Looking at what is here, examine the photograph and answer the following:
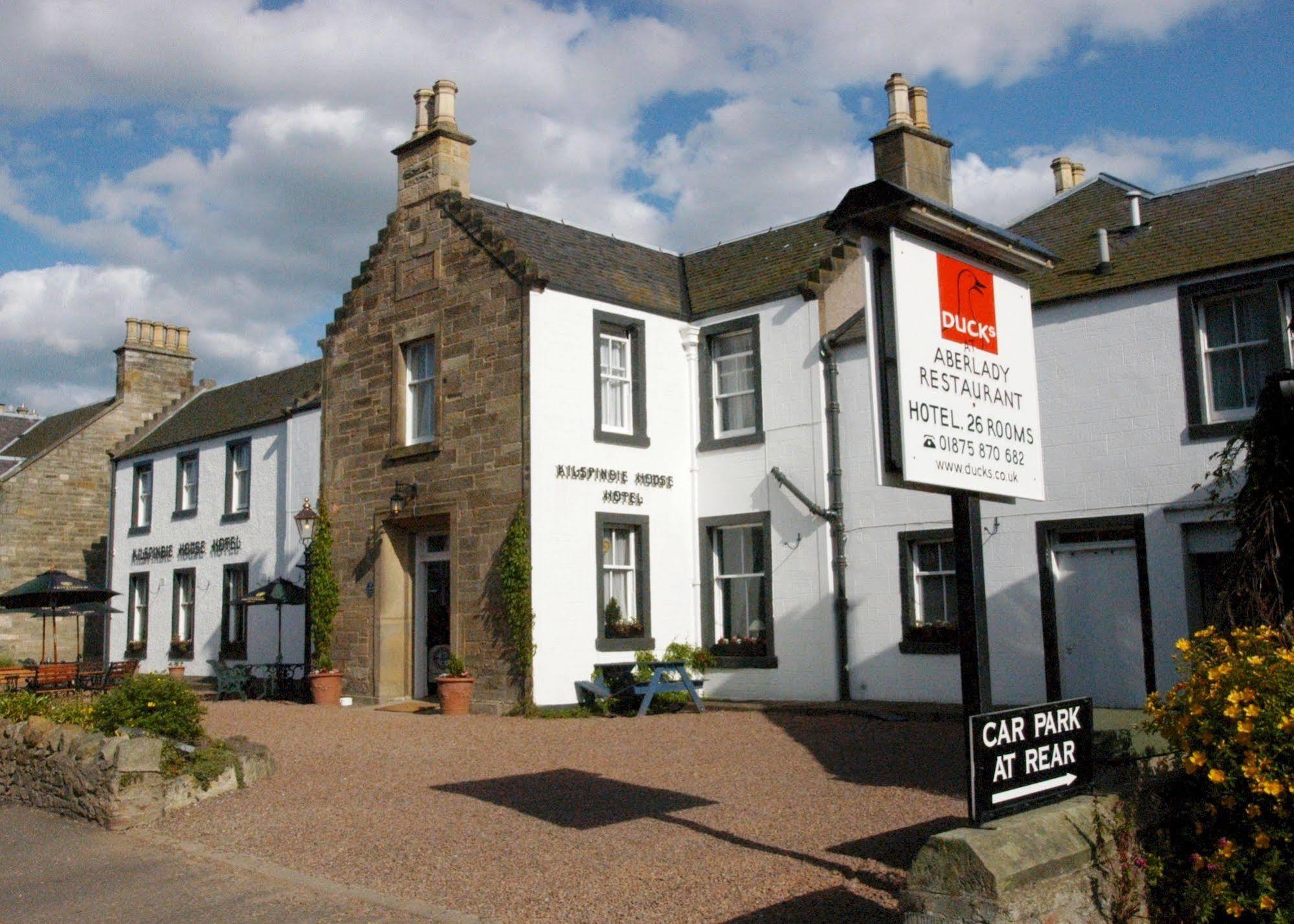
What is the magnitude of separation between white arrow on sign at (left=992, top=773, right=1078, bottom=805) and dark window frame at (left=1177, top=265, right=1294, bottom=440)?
9.17 m

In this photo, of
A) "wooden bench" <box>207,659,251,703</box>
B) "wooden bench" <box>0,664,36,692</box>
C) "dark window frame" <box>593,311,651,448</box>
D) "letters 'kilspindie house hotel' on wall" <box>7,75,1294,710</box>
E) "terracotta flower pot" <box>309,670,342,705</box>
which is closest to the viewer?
"letters 'kilspindie house hotel' on wall" <box>7,75,1294,710</box>

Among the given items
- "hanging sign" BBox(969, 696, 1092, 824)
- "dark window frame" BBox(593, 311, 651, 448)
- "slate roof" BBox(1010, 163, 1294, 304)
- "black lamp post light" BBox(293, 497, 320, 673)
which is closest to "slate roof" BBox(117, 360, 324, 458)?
"black lamp post light" BBox(293, 497, 320, 673)

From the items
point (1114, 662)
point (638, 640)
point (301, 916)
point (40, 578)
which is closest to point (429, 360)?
point (638, 640)

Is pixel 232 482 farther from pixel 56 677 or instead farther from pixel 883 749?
pixel 883 749

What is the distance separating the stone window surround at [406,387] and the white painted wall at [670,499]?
2108 mm

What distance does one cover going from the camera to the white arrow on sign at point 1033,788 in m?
5.59

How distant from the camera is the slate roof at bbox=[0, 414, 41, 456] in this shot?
39.1 meters

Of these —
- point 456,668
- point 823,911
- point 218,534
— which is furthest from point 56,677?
point 823,911

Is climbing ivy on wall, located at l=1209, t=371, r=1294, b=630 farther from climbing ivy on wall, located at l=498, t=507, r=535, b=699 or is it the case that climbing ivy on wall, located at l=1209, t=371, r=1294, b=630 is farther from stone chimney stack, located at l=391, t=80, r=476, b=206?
stone chimney stack, located at l=391, t=80, r=476, b=206

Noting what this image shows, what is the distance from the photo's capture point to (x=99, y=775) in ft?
32.8

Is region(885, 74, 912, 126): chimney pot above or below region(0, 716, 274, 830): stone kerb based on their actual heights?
above

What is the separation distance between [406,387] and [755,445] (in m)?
5.86

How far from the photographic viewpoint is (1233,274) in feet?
46.9

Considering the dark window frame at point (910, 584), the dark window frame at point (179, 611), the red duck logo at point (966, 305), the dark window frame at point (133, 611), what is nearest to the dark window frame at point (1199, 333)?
the dark window frame at point (910, 584)
